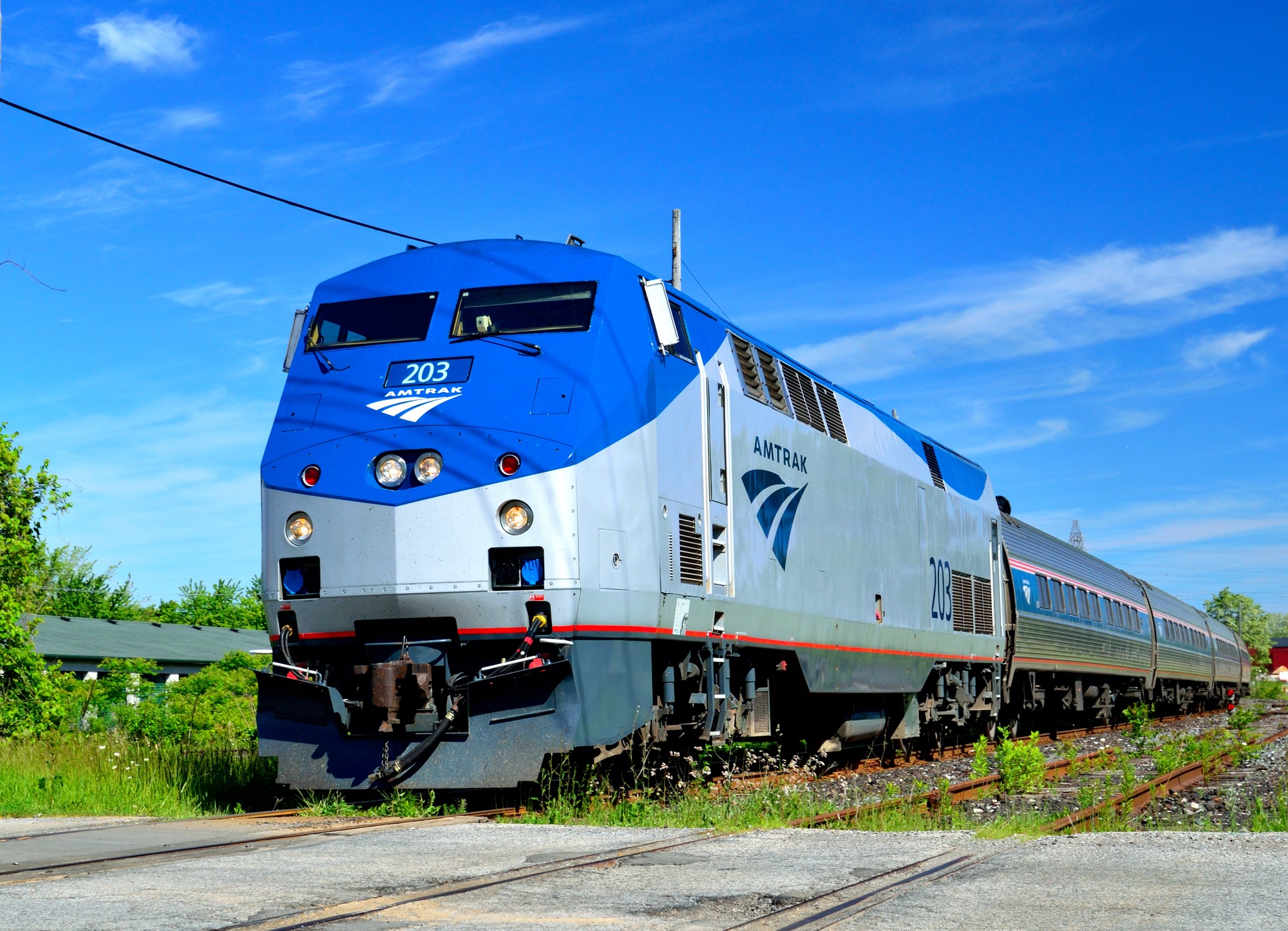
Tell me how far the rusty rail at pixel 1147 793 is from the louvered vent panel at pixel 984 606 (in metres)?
3.43

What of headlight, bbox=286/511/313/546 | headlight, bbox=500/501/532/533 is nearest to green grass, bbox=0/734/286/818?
headlight, bbox=286/511/313/546

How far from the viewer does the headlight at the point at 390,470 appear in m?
8.90

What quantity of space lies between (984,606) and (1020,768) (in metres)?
6.96

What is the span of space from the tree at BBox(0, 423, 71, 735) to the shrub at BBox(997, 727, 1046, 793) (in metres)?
17.8

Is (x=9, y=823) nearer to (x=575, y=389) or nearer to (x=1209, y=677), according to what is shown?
(x=575, y=389)

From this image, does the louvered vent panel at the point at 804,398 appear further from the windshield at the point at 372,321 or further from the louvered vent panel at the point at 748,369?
the windshield at the point at 372,321

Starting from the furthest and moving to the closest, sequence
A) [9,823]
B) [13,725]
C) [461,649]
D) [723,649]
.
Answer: [13,725] → [723,649] → [9,823] → [461,649]

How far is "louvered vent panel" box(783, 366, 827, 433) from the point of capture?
42.0 feet

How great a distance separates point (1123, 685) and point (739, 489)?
2316 centimetres

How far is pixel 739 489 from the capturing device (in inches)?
435

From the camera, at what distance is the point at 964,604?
1788cm

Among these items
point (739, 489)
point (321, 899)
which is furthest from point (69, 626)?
point (321, 899)

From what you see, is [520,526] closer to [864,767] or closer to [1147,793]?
[1147,793]

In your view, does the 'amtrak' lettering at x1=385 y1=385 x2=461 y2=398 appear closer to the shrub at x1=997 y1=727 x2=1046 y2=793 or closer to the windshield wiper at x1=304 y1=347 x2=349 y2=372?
the windshield wiper at x1=304 y1=347 x2=349 y2=372
